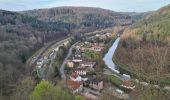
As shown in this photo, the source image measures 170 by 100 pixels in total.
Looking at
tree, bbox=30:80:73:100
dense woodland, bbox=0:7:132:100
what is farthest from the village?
tree, bbox=30:80:73:100

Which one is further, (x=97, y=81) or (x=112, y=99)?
(x=97, y=81)

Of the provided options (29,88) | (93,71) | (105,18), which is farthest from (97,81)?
(105,18)

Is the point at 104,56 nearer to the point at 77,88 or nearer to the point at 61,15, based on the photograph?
the point at 77,88

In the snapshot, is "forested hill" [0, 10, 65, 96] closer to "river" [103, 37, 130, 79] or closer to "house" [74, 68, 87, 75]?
"house" [74, 68, 87, 75]

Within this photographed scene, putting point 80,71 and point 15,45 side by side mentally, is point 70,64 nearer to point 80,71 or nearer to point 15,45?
point 80,71

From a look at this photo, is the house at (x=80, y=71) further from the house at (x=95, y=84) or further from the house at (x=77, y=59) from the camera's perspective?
the house at (x=77, y=59)

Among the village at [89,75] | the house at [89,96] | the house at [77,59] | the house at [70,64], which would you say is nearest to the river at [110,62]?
the village at [89,75]
